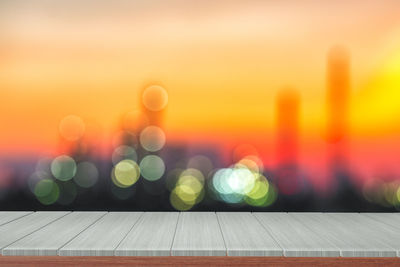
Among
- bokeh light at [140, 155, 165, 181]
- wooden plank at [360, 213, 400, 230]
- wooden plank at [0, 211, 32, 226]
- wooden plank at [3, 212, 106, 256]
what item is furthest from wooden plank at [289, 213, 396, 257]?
wooden plank at [0, 211, 32, 226]

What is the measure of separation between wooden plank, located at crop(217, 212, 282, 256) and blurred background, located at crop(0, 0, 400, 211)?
27 cm

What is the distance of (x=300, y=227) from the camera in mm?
2061

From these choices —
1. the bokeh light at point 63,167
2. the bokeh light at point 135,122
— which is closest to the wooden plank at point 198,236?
the bokeh light at point 135,122

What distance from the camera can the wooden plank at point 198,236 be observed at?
162 centimetres

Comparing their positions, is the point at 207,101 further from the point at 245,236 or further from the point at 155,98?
the point at 245,236

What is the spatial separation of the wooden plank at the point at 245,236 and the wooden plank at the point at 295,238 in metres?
0.03

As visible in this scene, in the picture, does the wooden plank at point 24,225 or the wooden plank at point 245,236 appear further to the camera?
the wooden plank at point 24,225

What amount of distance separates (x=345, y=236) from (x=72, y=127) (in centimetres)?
145

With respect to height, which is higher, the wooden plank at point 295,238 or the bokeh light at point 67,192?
the bokeh light at point 67,192

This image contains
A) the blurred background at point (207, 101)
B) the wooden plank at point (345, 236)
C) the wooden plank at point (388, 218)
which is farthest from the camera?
the blurred background at point (207, 101)

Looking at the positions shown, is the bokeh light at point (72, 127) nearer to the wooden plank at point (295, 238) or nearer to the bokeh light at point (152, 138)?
the bokeh light at point (152, 138)

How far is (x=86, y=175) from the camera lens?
8.53ft
